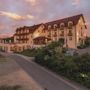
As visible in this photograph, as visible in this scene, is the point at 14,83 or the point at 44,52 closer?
the point at 14,83

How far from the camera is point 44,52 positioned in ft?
120

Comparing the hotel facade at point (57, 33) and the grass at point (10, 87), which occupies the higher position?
the hotel facade at point (57, 33)

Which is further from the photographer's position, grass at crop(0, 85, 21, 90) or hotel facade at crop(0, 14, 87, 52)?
hotel facade at crop(0, 14, 87, 52)

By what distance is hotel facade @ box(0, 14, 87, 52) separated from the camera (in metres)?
74.2

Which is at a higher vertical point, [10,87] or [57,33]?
[57,33]

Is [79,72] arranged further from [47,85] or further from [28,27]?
[28,27]

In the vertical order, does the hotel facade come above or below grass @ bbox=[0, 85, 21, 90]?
above

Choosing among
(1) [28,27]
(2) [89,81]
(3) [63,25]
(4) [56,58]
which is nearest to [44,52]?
(4) [56,58]

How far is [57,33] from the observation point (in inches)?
3130

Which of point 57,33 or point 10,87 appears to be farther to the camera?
point 57,33

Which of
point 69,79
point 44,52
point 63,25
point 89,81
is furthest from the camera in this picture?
point 63,25

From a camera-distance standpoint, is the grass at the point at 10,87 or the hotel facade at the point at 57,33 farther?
the hotel facade at the point at 57,33

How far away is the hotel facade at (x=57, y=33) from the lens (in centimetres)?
7419

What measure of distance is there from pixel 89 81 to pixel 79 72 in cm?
330
